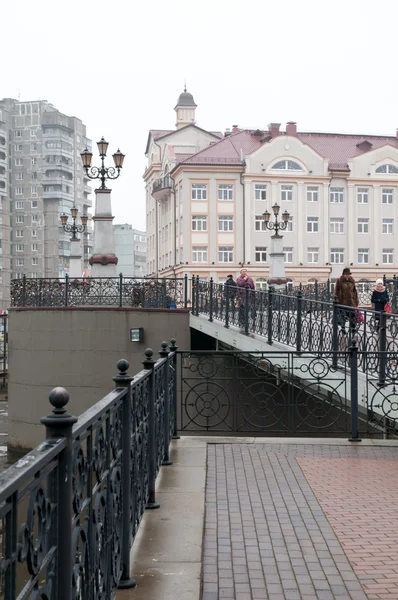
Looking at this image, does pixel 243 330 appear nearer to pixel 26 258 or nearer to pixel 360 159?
pixel 360 159

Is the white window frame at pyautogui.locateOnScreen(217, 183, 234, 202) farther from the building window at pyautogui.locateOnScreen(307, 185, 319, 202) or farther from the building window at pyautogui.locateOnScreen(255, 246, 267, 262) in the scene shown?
the building window at pyautogui.locateOnScreen(307, 185, 319, 202)

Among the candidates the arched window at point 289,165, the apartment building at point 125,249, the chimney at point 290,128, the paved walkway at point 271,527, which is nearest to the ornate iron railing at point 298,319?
the paved walkway at point 271,527

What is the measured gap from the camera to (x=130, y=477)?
498cm

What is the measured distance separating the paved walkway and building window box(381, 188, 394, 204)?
5535 centimetres

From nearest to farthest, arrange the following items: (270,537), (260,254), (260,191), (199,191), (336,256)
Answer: (270,537) → (199,191) → (260,191) → (260,254) → (336,256)

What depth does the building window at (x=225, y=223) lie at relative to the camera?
195 feet

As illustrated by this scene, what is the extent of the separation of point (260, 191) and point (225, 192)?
2.74m

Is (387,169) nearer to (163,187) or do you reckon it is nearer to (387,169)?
(387,169)

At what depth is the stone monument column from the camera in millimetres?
22516

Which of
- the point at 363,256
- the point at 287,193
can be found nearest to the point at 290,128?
the point at 287,193

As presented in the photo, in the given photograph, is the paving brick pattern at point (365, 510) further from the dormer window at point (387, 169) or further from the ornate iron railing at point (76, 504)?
the dormer window at point (387, 169)

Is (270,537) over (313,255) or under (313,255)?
under

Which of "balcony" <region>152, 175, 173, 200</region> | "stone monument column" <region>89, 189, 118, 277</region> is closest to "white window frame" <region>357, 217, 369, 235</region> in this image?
"balcony" <region>152, 175, 173, 200</region>

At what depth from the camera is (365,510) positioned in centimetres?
660
